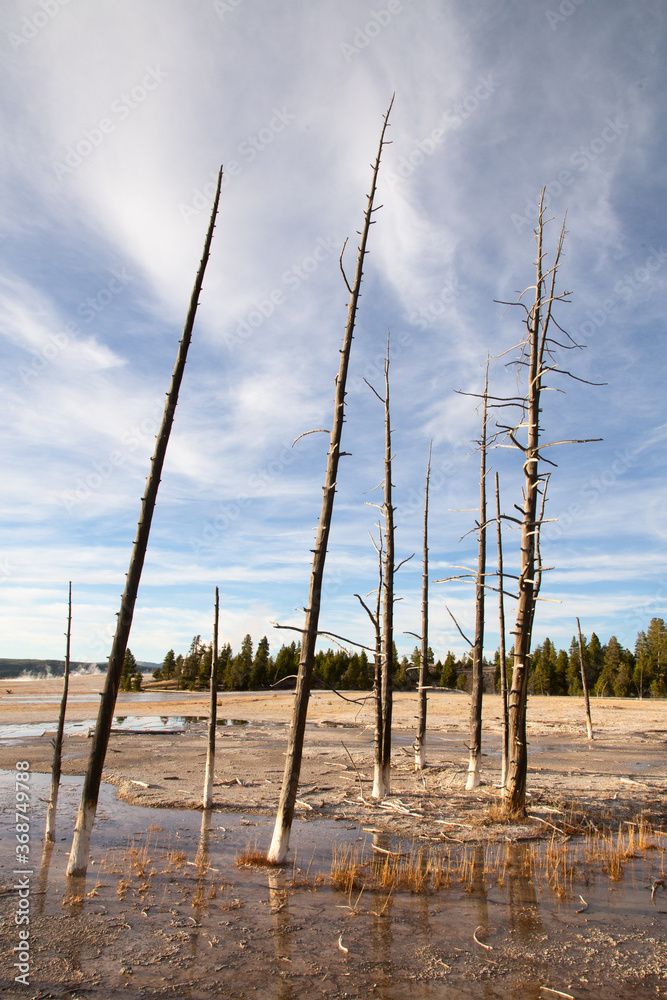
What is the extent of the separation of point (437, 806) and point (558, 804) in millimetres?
3186

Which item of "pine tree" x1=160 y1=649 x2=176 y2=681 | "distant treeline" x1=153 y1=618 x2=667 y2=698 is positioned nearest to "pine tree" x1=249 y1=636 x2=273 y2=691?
"distant treeline" x1=153 y1=618 x2=667 y2=698

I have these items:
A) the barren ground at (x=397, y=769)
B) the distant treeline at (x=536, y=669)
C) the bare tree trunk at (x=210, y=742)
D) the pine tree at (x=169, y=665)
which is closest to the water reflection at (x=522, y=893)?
the barren ground at (x=397, y=769)

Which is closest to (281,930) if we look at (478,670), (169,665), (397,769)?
(478,670)

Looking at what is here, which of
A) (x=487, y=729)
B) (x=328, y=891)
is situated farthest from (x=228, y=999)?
(x=487, y=729)

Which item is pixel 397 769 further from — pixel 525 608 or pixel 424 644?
pixel 525 608

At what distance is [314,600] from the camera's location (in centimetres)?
1016

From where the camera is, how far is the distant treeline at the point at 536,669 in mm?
85188

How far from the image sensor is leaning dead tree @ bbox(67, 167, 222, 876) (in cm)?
855

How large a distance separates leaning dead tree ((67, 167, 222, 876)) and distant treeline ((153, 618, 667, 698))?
7954 centimetres

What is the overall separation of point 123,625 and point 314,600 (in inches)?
130

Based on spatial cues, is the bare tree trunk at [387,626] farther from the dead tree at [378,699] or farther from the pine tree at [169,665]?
the pine tree at [169,665]

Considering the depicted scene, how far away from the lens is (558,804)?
14602 millimetres

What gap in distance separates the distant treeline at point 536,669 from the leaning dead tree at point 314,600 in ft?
256

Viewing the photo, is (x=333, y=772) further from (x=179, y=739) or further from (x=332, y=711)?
(x=332, y=711)
